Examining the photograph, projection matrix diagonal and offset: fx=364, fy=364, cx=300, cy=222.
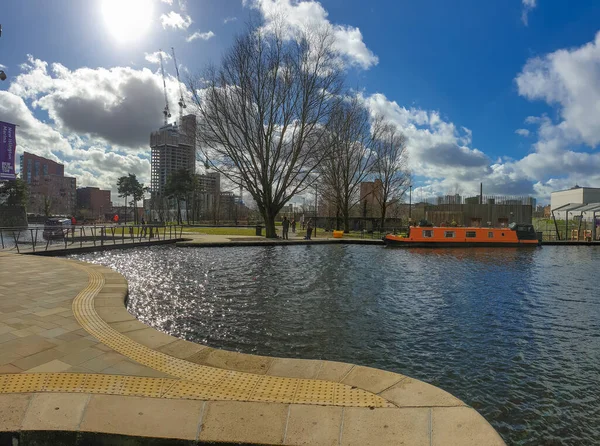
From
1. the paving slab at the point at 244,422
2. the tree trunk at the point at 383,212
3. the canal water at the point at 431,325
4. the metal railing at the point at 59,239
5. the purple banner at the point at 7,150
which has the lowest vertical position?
the canal water at the point at 431,325

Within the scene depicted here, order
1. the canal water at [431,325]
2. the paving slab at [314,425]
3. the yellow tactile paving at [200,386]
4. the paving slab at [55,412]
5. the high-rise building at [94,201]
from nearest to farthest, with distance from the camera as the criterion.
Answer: the paving slab at [314,425]
the paving slab at [55,412]
the yellow tactile paving at [200,386]
the canal water at [431,325]
the high-rise building at [94,201]

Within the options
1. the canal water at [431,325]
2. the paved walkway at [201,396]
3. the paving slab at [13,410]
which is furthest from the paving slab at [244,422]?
the canal water at [431,325]

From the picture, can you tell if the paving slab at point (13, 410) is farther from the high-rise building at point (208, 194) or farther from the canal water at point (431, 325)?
the high-rise building at point (208, 194)

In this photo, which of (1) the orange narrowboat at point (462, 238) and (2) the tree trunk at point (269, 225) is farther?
(2) the tree trunk at point (269, 225)

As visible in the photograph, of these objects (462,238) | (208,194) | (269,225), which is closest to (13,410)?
(269,225)

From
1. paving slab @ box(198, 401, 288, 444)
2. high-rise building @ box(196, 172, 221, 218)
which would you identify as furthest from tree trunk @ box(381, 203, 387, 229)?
paving slab @ box(198, 401, 288, 444)

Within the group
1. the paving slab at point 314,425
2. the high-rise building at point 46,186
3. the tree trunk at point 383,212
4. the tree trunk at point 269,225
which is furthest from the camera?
the high-rise building at point 46,186

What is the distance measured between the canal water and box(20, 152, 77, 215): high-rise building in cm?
8511

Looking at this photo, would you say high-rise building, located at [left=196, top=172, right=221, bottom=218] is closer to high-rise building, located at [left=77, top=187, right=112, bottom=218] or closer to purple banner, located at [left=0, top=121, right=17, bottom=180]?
high-rise building, located at [left=77, top=187, right=112, bottom=218]

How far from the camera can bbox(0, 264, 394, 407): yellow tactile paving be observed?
338 cm

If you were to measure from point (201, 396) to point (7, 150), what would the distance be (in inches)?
938

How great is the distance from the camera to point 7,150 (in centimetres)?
2052

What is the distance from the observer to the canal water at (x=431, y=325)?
438 centimetres

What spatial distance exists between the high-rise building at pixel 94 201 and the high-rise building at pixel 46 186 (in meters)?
1.94
